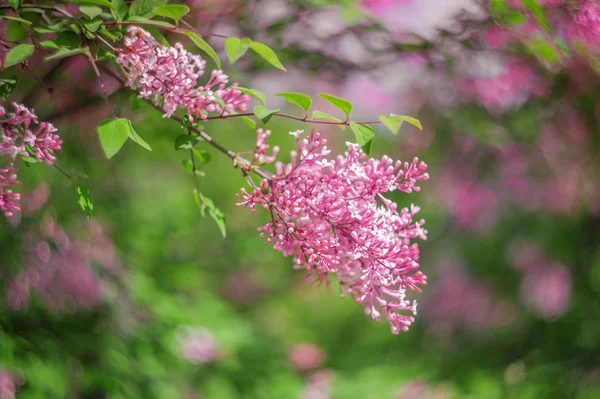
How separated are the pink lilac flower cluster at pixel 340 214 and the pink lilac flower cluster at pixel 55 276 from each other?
1.88 ft

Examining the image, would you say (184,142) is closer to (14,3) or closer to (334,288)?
(14,3)

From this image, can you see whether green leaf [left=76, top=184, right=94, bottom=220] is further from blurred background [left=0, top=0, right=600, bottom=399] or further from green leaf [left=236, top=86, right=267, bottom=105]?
green leaf [left=236, top=86, right=267, bottom=105]

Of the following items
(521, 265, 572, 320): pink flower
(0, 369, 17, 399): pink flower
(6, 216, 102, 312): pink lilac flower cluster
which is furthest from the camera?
(521, 265, 572, 320): pink flower

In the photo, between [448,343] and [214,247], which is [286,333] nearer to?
[214,247]

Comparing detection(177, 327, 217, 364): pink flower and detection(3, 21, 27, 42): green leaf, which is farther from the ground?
detection(3, 21, 27, 42): green leaf

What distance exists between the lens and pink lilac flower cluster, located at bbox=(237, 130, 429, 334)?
Answer: 0.46 m

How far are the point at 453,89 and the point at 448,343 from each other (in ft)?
3.07

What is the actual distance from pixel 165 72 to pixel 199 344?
1016 millimetres

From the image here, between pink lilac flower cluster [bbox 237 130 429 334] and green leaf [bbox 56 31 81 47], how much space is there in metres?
0.21

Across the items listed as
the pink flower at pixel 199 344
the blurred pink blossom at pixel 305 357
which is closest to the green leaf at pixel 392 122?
the pink flower at pixel 199 344

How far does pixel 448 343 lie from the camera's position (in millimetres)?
1879

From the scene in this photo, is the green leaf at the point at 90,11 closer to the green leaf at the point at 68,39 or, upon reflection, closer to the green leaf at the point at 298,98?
the green leaf at the point at 68,39

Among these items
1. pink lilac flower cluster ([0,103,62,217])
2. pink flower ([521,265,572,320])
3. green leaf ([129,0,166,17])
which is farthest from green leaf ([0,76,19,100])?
pink flower ([521,265,572,320])

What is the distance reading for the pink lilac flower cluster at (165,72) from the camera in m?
0.43
